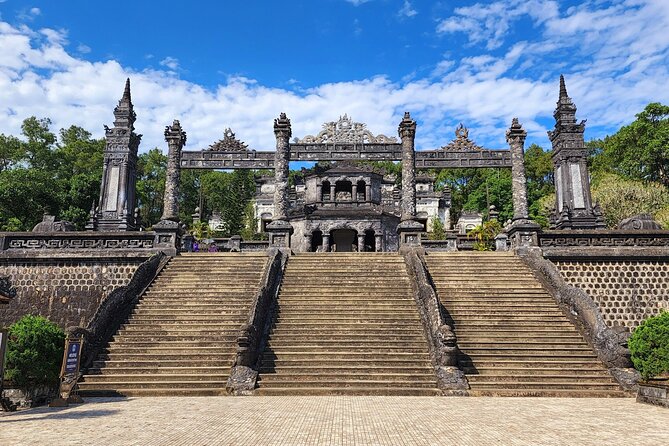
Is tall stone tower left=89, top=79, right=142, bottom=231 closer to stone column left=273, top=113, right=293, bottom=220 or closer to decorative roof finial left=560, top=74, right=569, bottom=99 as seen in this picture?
stone column left=273, top=113, right=293, bottom=220

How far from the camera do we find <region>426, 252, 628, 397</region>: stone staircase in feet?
35.6

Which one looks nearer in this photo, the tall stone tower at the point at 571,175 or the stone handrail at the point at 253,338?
the stone handrail at the point at 253,338

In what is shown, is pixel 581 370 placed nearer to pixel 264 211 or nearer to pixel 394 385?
pixel 394 385

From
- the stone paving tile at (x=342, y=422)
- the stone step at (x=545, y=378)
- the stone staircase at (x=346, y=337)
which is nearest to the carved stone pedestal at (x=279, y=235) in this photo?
the stone staircase at (x=346, y=337)

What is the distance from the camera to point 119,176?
21.9 metres

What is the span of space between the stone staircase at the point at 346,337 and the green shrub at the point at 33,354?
4.45 meters

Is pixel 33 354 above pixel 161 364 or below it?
above

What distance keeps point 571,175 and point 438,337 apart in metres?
14.2

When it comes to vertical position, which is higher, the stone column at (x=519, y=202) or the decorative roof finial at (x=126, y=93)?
the decorative roof finial at (x=126, y=93)

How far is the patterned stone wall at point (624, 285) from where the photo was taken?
16250 millimetres

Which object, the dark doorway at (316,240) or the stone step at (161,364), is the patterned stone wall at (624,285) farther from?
the dark doorway at (316,240)

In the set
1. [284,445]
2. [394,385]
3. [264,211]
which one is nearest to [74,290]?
[394,385]

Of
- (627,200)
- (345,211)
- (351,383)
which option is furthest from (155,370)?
(627,200)

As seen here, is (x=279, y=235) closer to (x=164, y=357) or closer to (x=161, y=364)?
(x=164, y=357)
